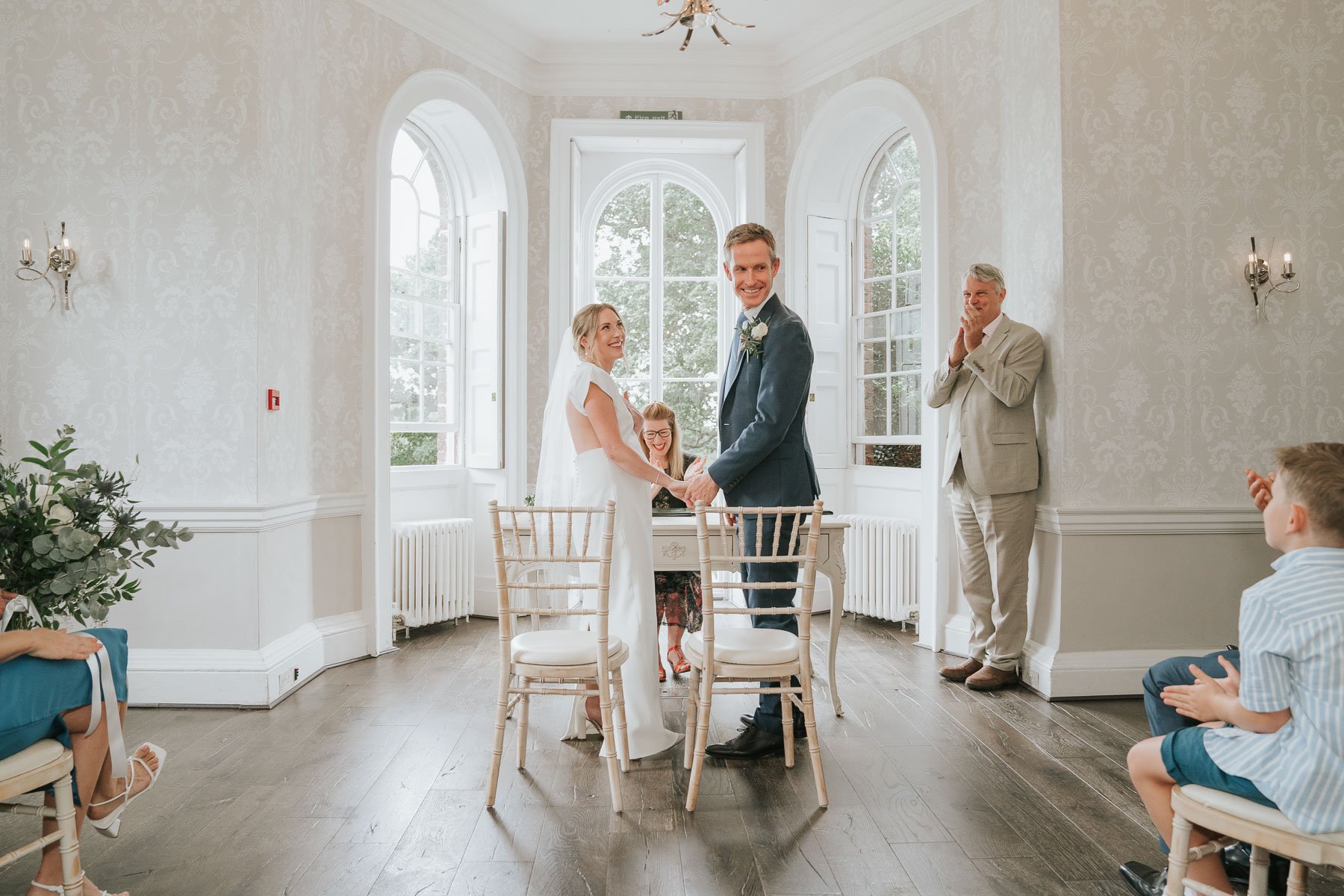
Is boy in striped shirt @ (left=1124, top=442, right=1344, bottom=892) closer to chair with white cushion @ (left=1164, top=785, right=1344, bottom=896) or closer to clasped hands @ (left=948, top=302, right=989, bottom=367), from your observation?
chair with white cushion @ (left=1164, top=785, right=1344, bottom=896)

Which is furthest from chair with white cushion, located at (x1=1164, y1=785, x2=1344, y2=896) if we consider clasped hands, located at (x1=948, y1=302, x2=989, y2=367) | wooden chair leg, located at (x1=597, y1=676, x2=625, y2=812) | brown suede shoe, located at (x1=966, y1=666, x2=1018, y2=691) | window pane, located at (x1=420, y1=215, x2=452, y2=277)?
window pane, located at (x1=420, y1=215, x2=452, y2=277)

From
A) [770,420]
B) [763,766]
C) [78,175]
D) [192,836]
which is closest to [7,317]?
[78,175]

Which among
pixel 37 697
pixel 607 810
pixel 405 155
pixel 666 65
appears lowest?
pixel 607 810

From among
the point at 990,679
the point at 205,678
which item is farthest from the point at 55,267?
the point at 990,679

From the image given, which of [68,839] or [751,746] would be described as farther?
[751,746]

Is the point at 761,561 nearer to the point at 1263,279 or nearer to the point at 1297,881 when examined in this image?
the point at 1297,881

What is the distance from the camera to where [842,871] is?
2.50 metres

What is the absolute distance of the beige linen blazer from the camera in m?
4.37

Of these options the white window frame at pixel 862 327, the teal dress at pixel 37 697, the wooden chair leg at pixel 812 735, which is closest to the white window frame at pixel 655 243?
the white window frame at pixel 862 327

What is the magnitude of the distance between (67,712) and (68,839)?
0.27 meters

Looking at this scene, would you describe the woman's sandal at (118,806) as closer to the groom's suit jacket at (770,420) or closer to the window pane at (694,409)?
the groom's suit jacket at (770,420)

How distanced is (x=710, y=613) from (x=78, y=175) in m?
3.47

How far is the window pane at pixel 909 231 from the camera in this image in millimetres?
6145

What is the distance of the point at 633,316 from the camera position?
6969 mm
